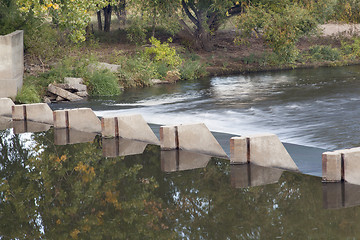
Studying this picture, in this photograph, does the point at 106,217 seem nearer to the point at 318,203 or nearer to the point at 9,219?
the point at 9,219

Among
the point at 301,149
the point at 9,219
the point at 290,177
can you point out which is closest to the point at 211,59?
the point at 301,149

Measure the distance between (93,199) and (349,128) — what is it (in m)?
7.67

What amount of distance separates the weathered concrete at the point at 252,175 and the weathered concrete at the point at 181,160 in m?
0.70

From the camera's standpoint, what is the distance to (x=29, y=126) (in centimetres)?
1414

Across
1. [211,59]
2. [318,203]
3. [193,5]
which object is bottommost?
[318,203]

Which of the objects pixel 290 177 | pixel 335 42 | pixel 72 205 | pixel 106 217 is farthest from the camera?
pixel 335 42

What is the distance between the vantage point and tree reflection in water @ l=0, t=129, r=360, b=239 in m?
6.54

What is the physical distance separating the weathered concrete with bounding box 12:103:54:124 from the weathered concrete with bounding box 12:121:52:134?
0.16m

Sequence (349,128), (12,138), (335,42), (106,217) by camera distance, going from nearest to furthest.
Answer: (106,217), (12,138), (349,128), (335,42)

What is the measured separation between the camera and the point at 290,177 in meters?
8.77

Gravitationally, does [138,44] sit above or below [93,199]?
above

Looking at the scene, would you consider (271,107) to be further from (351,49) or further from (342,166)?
(351,49)

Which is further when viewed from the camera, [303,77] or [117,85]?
[303,77]

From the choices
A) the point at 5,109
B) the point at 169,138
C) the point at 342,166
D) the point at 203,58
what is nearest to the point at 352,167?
the point at 342,166
